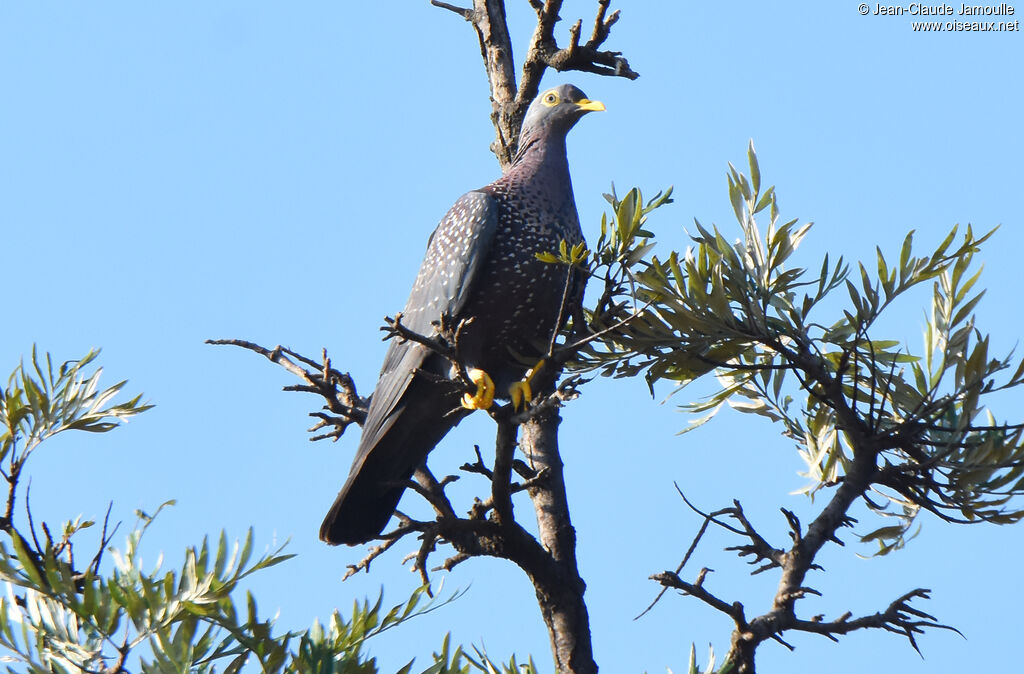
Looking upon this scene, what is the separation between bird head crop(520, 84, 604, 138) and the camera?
4277 millimetres

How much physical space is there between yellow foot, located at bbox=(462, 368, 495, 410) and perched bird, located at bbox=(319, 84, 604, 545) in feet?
0.22

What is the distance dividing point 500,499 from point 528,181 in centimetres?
140

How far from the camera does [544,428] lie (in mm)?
3895

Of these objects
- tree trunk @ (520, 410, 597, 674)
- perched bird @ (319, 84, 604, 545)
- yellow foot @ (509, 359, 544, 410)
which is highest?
perched bird @ (319, 84, 604, 545)

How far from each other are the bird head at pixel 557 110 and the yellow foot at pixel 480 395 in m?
1.14

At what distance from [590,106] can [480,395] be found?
5.15 feet

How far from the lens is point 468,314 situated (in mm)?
3812

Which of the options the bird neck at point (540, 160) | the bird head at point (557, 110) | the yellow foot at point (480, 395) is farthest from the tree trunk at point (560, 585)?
the bird head at point (557, 110)

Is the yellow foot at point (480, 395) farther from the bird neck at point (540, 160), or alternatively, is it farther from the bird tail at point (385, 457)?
the bird neck at point (540, 160)

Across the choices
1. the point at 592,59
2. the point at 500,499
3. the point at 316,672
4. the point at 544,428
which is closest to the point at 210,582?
the point at 316,672

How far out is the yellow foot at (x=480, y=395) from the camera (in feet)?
10.7

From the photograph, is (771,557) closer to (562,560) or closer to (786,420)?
(786,420)

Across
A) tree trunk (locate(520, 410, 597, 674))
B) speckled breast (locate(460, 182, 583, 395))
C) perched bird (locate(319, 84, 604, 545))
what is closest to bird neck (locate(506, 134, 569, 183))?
perched bird (locate(319, 84, 604, 545))

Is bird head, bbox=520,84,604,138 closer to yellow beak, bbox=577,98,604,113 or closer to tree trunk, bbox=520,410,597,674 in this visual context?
yellow beak, bbox=577,98,604,113
